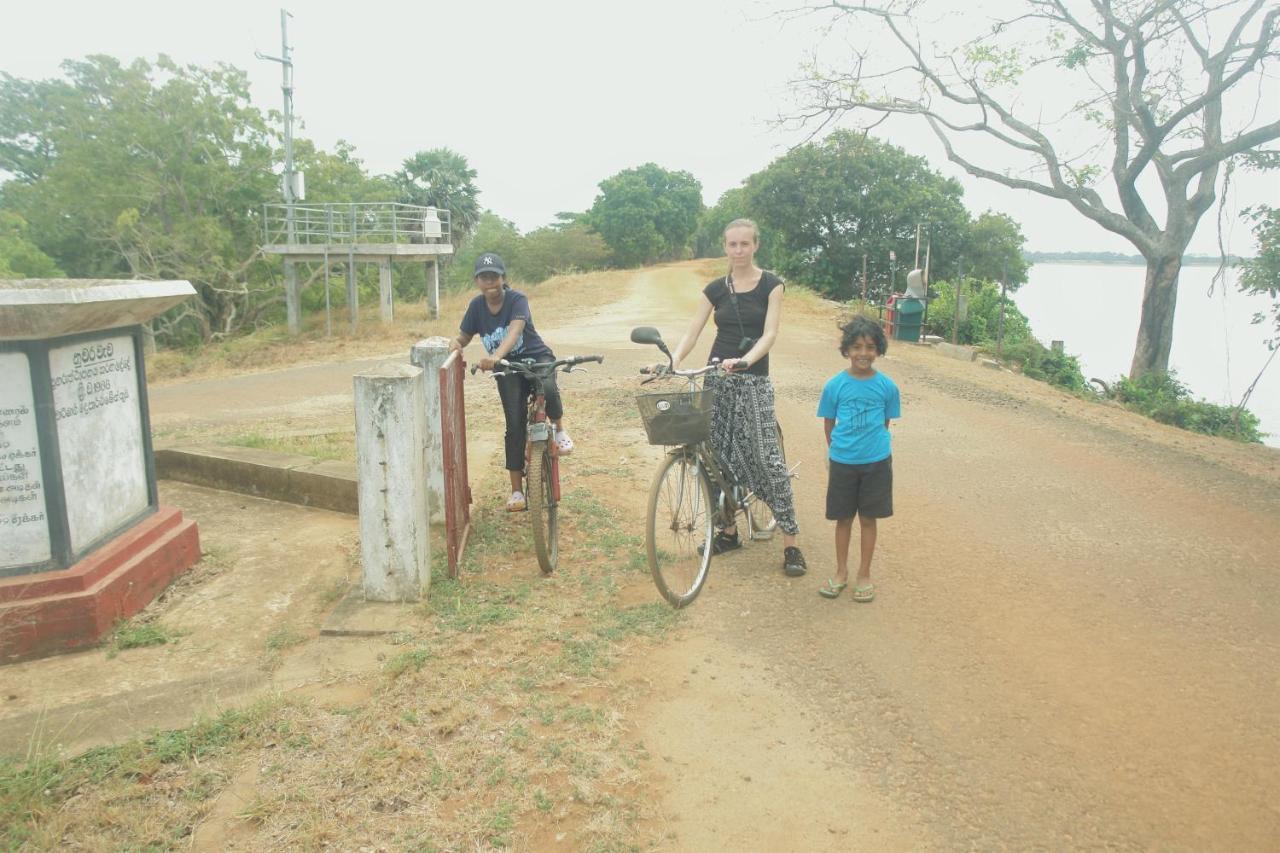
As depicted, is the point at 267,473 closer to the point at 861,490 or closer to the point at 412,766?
the point at 412,766

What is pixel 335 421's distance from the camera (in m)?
10.0

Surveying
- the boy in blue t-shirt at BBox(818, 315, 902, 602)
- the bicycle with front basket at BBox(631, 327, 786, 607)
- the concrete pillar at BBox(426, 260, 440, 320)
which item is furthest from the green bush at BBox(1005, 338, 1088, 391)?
the concrete pillar at BBox(426, 260, 440, 320)

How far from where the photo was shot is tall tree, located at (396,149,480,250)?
50.1m

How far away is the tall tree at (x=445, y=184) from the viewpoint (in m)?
50.1

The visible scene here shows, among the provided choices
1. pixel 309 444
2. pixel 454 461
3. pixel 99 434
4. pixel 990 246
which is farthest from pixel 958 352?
pixel 990 246

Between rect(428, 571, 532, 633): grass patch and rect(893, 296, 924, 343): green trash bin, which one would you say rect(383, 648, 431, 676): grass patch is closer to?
rect(428, 571, 532, 633): grass patch

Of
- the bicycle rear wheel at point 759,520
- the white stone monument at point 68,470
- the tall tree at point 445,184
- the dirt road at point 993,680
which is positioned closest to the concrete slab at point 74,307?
the white stone monument at point 68,470

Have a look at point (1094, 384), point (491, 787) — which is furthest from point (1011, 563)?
point (1094, 384)

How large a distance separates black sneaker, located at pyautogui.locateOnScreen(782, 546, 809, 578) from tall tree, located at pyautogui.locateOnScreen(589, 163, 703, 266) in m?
50.5

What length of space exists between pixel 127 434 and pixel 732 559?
11.1 feet

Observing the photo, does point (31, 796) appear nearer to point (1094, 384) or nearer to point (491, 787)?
point (491, 787)

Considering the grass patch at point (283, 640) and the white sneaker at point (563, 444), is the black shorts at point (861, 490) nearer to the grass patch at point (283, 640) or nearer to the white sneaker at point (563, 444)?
the white sneaker at point (563, 444)

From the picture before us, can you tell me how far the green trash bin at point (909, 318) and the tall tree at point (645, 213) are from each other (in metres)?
38.9

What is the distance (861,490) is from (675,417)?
3.45ft
